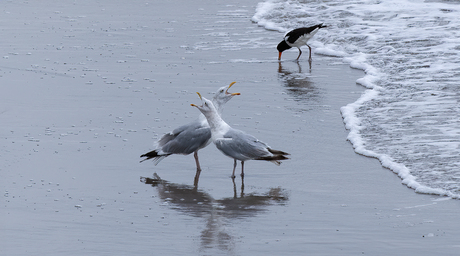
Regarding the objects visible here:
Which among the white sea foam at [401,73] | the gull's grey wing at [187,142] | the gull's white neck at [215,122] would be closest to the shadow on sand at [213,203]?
the gull's grey wing at [187,142]

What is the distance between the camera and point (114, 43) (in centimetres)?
1323

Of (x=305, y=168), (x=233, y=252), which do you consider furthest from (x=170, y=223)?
(x=305, y=168)

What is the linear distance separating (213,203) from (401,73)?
19.8 ft

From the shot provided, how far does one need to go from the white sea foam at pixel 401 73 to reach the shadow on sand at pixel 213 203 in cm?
144

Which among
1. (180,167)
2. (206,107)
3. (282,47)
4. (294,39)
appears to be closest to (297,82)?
(282,47)

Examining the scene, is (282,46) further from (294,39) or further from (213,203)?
(213,203)

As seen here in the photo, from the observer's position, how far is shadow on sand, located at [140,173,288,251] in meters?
5.55

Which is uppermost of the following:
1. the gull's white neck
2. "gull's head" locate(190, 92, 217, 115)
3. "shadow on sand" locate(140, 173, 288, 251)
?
"gull's head" locate(190, 92, 217, 115)

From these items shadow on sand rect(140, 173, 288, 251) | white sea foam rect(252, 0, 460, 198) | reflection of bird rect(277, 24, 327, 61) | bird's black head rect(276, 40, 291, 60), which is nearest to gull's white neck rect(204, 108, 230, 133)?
shadow on sand rect(140, 173, 288, 251)

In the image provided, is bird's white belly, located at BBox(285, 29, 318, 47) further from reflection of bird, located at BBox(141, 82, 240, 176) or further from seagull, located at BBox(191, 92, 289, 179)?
seagull, located at BBox(191, 92, 289, 179)

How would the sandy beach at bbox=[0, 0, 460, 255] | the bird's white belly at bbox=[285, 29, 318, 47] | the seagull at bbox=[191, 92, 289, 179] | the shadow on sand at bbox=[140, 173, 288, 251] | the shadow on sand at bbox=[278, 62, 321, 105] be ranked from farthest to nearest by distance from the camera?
1. the bird's white belly at bbox=[285, 29, 318, 47]
2. the shadow on sand at bbox=[278, 62, 321, 105]
3. the seagull at bbox=[191, 92, 289, 179]
4. the shadow on sand at bbox=[140, 173, 288, 251]
5. the sandy beach at bbox=[0, 0, 460, 255]

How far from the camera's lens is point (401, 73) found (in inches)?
443

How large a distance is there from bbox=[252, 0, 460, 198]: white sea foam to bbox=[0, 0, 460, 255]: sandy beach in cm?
29

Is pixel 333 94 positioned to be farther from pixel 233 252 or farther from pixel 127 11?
pixel 127 11
